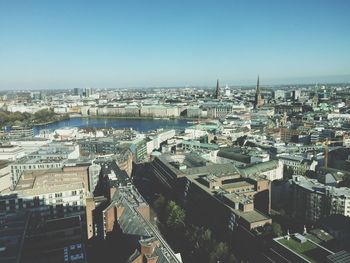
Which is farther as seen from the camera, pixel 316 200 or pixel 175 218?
pixel 316 200

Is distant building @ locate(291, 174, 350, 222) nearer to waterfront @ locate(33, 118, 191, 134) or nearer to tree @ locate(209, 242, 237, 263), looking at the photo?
tree @ locate(209, 242, 237, 263)

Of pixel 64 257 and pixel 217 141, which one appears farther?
pixel 217 141

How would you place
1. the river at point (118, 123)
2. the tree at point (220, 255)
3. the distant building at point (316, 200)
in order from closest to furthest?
the tree at point (220, 255) → the distant building at point (316, 200) → the river at point (118, 123)

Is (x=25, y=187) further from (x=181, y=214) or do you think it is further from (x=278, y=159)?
(x=278, y=159)

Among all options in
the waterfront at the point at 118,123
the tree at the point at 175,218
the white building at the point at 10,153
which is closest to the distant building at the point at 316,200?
the tree at the point at 175,218

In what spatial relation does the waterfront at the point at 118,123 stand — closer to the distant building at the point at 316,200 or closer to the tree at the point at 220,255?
the distant building at the point at 316,200

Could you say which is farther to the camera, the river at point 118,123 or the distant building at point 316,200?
the river at point 118,123

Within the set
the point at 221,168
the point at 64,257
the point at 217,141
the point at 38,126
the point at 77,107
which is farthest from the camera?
the point at 77,107

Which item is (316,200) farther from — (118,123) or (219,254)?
(118,123)

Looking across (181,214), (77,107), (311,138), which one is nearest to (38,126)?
(77,107)

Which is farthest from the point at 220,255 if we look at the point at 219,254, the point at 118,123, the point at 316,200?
the point at 118,123

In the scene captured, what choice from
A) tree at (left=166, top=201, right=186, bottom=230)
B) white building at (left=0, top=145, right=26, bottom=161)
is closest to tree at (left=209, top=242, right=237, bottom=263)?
tree at (left=166, top=201, right=186, bottom=230)

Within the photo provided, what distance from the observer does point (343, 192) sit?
18.1 m

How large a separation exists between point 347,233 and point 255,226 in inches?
140
